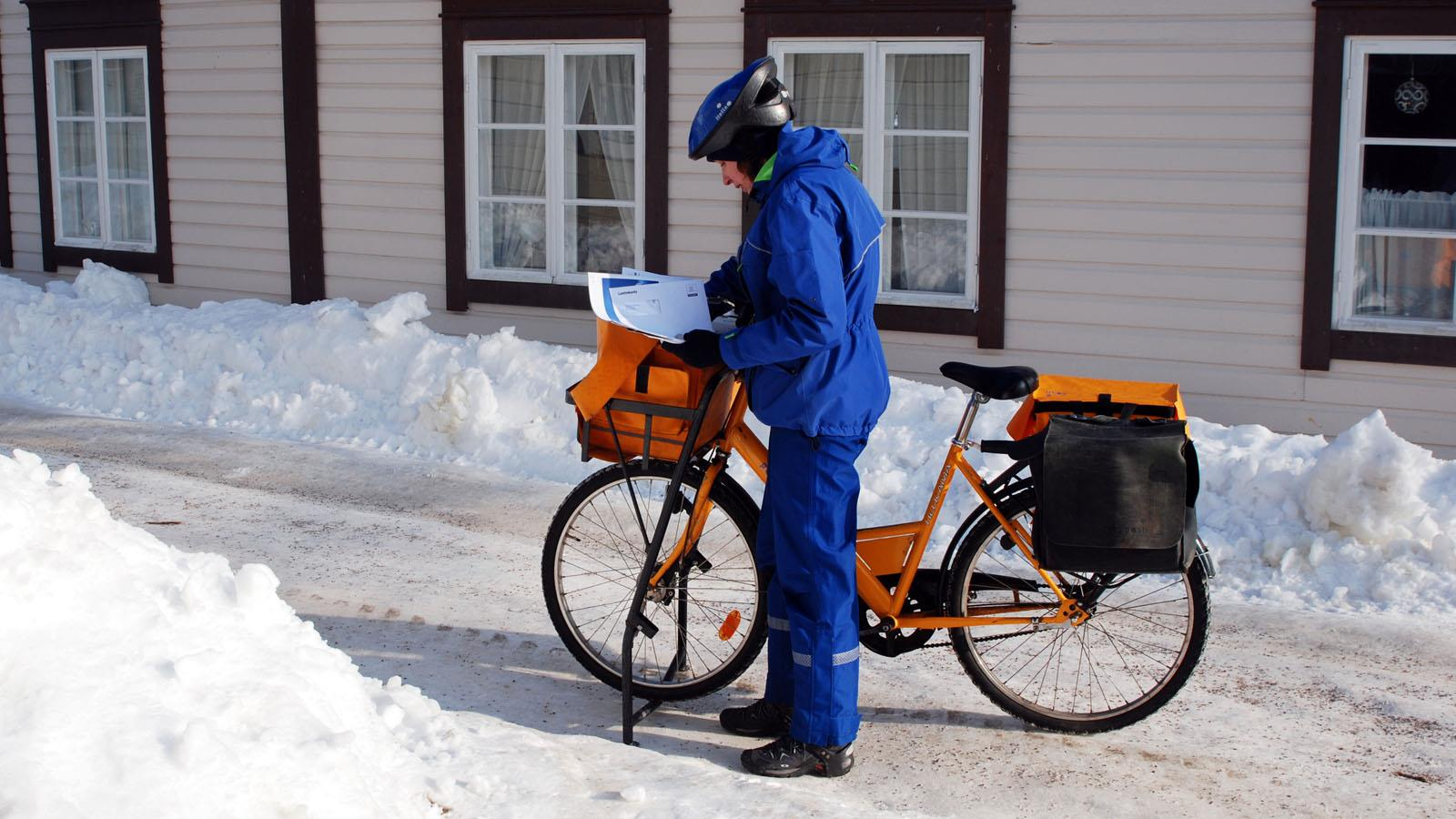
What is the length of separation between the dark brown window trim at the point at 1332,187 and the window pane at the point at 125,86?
9.14m

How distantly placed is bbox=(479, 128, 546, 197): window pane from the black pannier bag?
694 cm

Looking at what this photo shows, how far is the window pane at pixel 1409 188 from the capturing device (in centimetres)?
839

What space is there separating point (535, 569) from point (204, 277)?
686cm

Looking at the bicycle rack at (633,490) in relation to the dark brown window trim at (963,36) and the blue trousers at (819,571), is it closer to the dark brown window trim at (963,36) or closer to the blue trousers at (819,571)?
the blue trousers at (819,571)

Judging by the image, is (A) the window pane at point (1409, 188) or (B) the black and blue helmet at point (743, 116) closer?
(B) the black and blue helmet at point (743, 116)

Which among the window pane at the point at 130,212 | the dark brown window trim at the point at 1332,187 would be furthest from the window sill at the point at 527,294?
the dark brown window trim at the point at 1332,187

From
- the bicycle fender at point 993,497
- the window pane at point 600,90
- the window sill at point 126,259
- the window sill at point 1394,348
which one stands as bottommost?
the bicycle fender at point 993,497

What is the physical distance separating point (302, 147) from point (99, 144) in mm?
2634

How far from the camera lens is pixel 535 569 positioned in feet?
21.7

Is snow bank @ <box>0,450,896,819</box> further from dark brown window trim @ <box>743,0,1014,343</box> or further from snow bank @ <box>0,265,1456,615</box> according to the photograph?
dark brown window trim @ <box>743,0,1014,343</box>

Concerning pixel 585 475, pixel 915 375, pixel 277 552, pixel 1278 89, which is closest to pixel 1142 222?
pixel 1278 89

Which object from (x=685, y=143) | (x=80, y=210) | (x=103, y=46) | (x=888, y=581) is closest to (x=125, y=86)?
(x=103, y=46)

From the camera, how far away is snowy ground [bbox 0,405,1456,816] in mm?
4387

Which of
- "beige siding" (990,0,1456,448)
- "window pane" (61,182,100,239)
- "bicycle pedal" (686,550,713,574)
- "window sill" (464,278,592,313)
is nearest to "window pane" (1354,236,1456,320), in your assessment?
"beige siding" (990,0,1456,448)
